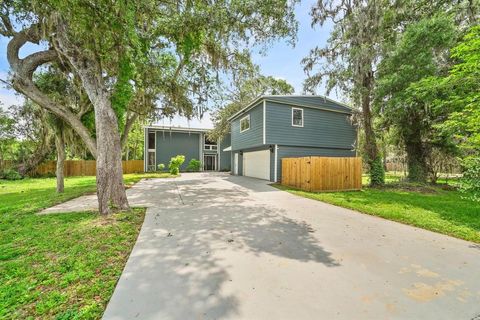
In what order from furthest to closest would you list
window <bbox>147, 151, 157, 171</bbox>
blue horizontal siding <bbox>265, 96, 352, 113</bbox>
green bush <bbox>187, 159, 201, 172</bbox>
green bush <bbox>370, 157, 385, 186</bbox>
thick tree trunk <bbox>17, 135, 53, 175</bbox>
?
1. green bush <bbox>187, 159, 201, 172</bbox>
2. window <bbox>147, 151, 157, 171</bbox>
3. thick tree trunk <bbox>17, 135, 53, 175</bbox>
4. blue horizontal siding <bbox>265, 96, 352, 113</bbox>
5. green bush <bbox>370, 157, 385, 186</bbox>

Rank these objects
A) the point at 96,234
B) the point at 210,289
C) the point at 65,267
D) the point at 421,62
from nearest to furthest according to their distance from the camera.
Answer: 1. the point at 210,289
2. the point at 65,267
3. the point at 96,234
4. the point at 421,62

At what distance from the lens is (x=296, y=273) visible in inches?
112

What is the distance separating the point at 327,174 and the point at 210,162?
17.7 meters

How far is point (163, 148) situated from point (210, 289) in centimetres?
2294

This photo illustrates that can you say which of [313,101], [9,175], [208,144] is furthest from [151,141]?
[313,101]

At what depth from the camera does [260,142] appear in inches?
520

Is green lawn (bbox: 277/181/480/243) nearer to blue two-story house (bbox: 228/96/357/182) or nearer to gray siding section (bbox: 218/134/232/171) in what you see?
blue two-story house (bbox: 228/96/357/182)

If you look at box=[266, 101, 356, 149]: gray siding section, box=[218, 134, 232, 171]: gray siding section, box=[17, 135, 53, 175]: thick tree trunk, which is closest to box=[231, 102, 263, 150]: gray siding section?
box=[266, 101, 356, 149]: gray siding section

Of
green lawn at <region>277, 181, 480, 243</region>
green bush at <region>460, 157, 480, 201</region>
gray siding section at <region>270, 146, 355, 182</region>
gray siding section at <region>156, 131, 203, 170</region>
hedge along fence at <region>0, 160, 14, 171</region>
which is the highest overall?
gray siding section at <region>156, 131, 203, 170</region>

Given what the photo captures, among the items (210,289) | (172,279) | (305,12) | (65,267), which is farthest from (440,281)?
(305,12)

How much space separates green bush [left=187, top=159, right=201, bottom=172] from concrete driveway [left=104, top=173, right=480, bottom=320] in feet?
61.5

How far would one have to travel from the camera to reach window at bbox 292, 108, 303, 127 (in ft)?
43.8

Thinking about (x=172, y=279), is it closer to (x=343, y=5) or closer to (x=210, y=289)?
(x=210, y=289)

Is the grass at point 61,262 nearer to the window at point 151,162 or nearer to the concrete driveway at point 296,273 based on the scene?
the concrete driveway at point 296,273
